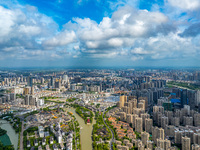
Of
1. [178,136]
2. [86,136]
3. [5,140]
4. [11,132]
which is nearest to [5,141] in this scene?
[5,140]

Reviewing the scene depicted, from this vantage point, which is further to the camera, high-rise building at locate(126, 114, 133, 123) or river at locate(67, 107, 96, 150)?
high-rise building at locate(126, 114, 133, 123)

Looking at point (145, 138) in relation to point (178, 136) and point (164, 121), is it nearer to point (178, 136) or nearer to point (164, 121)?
point (178, 136)

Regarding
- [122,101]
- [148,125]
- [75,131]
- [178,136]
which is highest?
[122,101]


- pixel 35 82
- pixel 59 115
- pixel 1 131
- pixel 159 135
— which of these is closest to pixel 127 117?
pixel 159 135

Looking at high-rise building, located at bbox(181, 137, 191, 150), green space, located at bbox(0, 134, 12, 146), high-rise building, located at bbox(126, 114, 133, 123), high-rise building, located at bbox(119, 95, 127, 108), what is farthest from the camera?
high-rise building, located at bbox(119, 95, 127, 108)

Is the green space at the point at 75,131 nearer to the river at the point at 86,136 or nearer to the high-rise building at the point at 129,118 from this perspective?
the river at the point at 86,136

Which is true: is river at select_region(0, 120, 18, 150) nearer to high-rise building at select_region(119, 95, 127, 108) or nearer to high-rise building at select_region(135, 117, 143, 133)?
high-rise building at select_region(135, 117, 143, 133)

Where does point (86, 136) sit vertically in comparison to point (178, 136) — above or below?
below

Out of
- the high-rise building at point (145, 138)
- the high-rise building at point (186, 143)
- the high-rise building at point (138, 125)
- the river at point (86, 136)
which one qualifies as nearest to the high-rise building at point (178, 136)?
the high-rise building at point (186, 143)

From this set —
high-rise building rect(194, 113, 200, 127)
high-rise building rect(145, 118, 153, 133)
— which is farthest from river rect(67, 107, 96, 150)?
high-rise building rect(194, 113, 200, 127)

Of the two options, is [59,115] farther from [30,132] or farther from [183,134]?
[183,134]

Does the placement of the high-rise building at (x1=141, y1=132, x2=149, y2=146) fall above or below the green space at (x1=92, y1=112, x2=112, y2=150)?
above

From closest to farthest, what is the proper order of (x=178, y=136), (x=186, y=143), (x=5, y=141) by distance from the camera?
(x=186, y=143), (x=178, y=136), (x=5, y=141)
